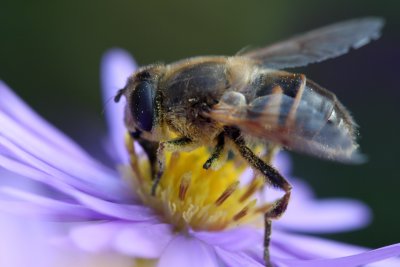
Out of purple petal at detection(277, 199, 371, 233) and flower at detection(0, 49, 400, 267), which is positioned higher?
flower at detection(0, 49, 400, 267)

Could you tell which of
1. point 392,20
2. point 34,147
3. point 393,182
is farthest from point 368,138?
point 34,147

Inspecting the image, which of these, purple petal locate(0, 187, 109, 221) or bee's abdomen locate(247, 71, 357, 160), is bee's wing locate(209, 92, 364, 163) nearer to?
bee's abdomen locate(247, 71, 357, 160)

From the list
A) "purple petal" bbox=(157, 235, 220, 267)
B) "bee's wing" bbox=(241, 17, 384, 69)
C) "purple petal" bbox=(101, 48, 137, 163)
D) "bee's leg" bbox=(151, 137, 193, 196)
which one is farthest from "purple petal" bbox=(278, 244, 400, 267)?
"purple petal" bbox=(101, 48, 137, 163)

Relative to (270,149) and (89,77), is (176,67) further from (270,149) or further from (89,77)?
(89,77)

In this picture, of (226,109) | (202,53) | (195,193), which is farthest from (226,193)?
(202,53)

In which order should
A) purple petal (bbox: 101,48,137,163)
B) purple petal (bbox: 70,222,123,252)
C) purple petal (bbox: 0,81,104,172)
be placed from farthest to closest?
1. purple petal (bbox: 101,48,137,163)
2. purple petal (bbox: 0,81,104,172)
3. purple petal (bbox: 70,222,123,252)

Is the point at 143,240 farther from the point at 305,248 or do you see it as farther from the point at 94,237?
the point at 305,248
